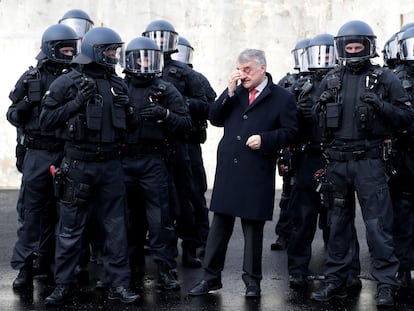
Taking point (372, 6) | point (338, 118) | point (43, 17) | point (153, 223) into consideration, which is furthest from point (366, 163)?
point (43, 17)

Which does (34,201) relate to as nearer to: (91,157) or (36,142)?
(36,142)

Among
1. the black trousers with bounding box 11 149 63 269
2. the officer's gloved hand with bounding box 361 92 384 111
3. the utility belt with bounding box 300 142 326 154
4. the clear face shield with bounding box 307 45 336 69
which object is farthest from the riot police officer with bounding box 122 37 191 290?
the officer's gloved hand with bounding box 361 92 384 111

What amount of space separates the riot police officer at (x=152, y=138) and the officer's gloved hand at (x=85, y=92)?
772mm

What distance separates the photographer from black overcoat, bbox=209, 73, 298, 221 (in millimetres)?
7125

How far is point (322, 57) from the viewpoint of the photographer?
7879 mm

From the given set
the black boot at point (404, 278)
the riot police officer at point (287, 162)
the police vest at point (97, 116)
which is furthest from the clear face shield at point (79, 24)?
the black boot at point (404, 278)

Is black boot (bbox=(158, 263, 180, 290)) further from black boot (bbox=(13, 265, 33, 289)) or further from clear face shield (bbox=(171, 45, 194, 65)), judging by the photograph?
clear face shield (bbox=(171, 45, 194, 65))

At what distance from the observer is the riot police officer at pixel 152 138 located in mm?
7520

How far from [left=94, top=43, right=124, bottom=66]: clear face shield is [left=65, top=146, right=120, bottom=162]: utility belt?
0.68 metres

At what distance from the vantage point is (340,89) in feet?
23.1

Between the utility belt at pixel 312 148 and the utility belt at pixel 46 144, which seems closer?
the utility belt at pixel 46 144

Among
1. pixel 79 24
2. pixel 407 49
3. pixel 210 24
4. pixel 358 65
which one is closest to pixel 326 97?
pixel 358 65

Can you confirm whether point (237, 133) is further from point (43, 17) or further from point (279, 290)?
point (43, 17)

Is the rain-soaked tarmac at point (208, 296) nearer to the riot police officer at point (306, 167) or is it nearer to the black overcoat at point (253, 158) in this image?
the riot police officer at point (306, 167)
